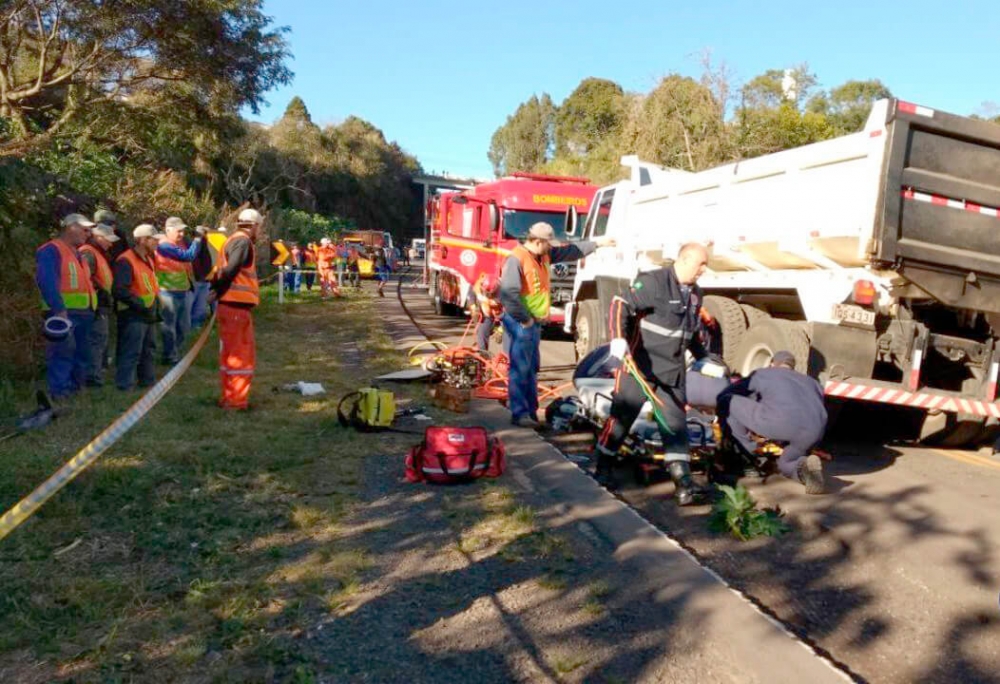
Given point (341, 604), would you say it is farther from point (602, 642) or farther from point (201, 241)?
point (201, 241)

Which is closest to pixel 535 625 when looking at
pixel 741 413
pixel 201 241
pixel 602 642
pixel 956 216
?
pixel 602 642

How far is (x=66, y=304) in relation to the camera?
6.99m

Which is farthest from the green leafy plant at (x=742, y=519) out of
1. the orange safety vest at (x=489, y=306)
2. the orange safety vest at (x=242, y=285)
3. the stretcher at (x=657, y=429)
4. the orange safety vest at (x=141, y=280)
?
the orange safety vest at (x=141, y=280)

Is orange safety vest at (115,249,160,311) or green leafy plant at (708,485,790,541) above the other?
orange safety vest at (115,249,160,311)

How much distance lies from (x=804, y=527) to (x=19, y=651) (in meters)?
4.10

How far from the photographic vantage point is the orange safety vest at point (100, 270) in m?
7.65

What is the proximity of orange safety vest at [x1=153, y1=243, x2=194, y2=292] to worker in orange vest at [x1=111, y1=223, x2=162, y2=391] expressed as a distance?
154 cm

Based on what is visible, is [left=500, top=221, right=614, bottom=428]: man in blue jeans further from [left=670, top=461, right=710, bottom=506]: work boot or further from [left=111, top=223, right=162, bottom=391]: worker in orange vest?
[left=111, top=223, right=162, bottom=391]: worker in orange vest

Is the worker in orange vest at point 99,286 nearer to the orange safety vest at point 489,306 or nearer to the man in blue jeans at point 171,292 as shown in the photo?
the man in blue jeans at point 171,292

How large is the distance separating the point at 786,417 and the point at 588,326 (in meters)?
5.42

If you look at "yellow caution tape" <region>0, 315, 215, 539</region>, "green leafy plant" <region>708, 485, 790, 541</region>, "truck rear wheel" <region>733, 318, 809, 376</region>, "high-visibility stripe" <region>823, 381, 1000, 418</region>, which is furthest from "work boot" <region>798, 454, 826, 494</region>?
"yellow caution tape" <region>0, 315, 215, 539</region>

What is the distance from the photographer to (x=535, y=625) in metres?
3.27

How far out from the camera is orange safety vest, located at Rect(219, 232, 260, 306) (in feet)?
21.6

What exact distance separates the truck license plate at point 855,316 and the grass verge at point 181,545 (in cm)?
378
